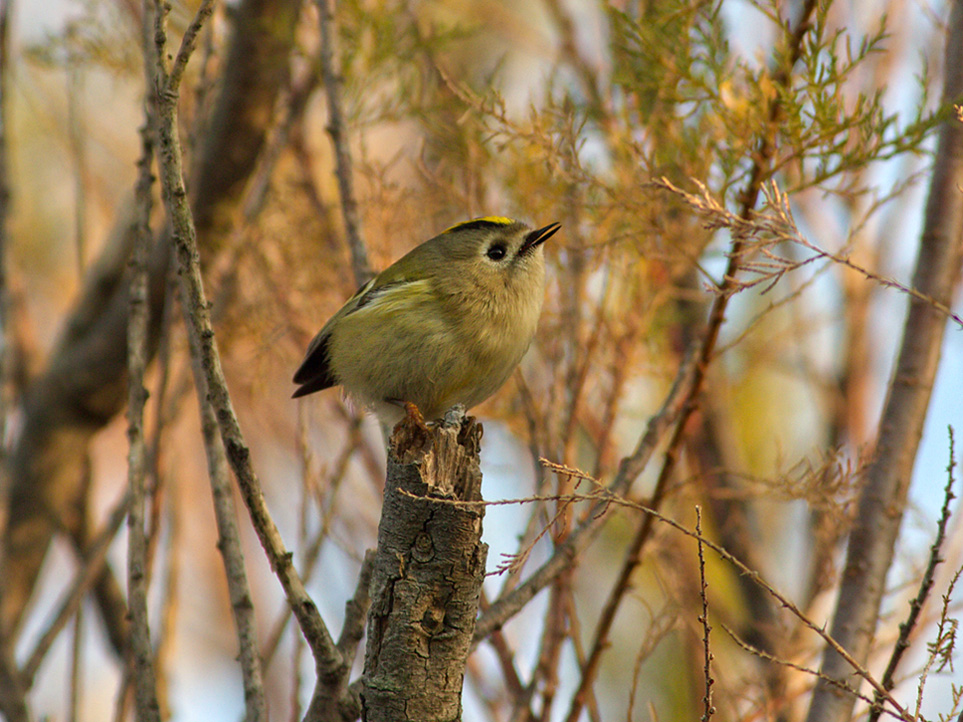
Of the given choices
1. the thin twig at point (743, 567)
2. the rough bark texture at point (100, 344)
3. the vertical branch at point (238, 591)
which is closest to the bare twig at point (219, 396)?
the vertical branch at point (238, 591)

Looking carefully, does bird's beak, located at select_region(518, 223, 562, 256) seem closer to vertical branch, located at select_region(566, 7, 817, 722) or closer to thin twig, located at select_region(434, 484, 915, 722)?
vertical branch, located at select_region(566, 7, 817, 722)

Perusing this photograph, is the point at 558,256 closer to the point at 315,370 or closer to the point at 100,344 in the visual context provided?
the point at 315,370

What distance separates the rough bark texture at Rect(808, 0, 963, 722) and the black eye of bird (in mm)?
1052

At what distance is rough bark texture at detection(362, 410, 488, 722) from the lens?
147 centimetres

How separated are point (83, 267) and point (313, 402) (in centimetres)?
82

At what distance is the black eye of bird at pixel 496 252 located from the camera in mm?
2455

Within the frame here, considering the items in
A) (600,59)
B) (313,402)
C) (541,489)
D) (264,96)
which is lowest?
(541,489)

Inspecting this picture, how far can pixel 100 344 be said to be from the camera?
3.46 m

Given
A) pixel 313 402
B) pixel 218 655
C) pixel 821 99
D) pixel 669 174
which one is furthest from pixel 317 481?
pixel 218 655

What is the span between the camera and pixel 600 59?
3.71 m

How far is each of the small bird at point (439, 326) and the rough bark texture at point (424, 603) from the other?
2.46ft

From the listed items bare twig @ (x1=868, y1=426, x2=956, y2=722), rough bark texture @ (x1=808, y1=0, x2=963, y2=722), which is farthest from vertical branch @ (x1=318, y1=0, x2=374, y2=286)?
bare twig @ (x1=868, y1=426, x2=956, y2=722)

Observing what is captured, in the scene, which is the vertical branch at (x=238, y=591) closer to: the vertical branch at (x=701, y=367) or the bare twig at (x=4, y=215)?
the vertical branch at (x=701, y=367)

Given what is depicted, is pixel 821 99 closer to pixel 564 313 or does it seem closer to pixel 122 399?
pixel 564 313
